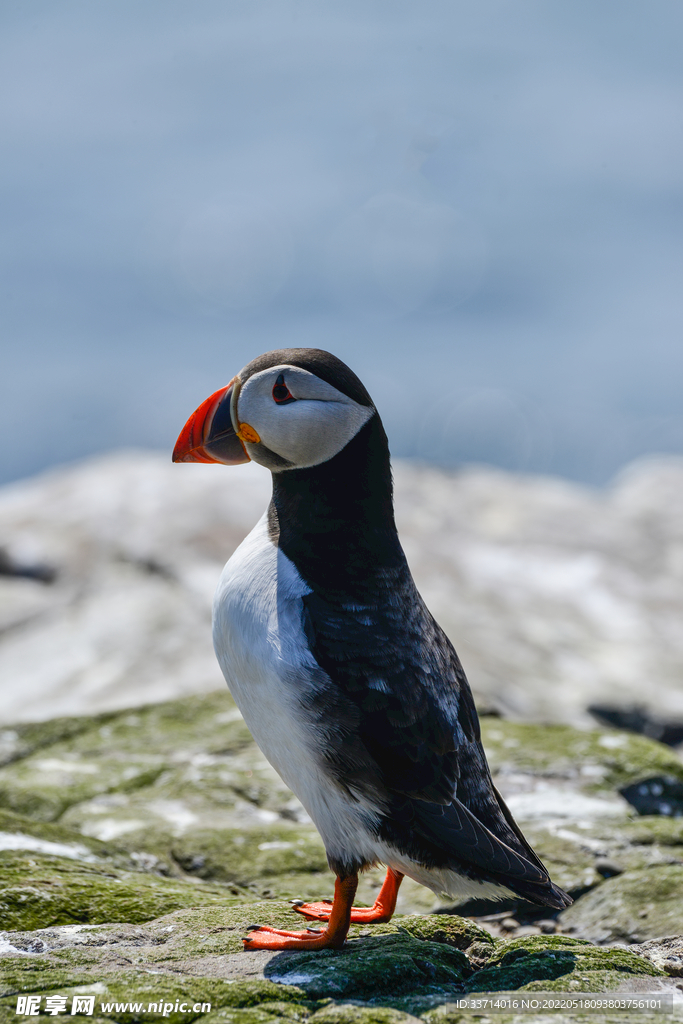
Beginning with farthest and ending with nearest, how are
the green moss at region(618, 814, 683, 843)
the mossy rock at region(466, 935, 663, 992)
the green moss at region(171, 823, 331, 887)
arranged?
the green moss at region(618, 814, 683, 843), the green moss at region(171, 823, 331, 887), the mossy rock at region(466, 935, 663, 992)

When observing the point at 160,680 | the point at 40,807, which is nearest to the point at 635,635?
the point at 160,680

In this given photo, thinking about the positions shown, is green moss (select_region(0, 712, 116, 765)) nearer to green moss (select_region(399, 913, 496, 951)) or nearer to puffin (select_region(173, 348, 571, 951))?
puffin (select_region(173, 348, 571, 951))

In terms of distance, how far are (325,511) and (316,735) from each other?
1.23 m

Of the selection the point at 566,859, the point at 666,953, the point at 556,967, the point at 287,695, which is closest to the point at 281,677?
the point at 287,695

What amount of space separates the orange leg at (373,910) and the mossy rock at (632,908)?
5.49 ft

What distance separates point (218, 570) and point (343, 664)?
328 inches

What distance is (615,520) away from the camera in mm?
17969

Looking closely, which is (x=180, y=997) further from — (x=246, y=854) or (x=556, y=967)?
(x=246, y=854)

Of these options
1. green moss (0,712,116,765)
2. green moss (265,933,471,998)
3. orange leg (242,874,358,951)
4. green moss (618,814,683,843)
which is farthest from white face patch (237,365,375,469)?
green moss (0,712,116,765)

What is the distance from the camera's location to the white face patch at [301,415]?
16.1 feet

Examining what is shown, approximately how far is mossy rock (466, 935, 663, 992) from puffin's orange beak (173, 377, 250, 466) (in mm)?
2984

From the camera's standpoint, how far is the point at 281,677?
466 centimetres

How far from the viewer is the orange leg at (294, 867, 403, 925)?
5227mm

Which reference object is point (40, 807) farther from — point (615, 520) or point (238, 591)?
point (615, 520)
